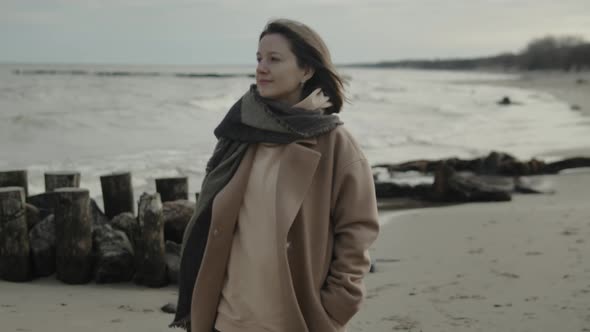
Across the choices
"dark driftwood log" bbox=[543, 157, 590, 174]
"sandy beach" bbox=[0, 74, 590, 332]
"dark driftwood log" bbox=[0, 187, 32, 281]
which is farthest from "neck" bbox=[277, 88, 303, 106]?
"dark driftwood log" bbox=[543, 157, 590, 174]

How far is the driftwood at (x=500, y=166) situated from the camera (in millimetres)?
13266

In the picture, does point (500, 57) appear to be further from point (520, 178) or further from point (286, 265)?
point (286, 265)

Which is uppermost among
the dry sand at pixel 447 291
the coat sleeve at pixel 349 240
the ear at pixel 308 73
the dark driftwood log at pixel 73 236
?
the ear at pixel 308 73

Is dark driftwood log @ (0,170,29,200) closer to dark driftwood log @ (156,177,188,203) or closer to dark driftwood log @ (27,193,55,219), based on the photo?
dark driftwood log @ (27,193,55,219)

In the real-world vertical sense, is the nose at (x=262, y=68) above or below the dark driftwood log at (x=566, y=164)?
above

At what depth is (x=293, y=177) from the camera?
262cm

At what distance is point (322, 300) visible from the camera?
2643 millimetres

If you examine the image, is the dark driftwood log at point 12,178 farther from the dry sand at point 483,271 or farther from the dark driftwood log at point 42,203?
the dry sand at point 483,271

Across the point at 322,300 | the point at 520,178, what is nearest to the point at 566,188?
the point at 520,178

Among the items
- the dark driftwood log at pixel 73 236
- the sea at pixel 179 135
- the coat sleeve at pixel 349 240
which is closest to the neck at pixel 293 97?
the coat sleeve at pixel 349 240

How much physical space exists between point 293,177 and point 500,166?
1140 centimetres

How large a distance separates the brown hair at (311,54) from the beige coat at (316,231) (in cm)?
24

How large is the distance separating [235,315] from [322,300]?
0.33 metres

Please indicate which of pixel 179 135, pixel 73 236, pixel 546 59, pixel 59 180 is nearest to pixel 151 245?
pixel 73 236
